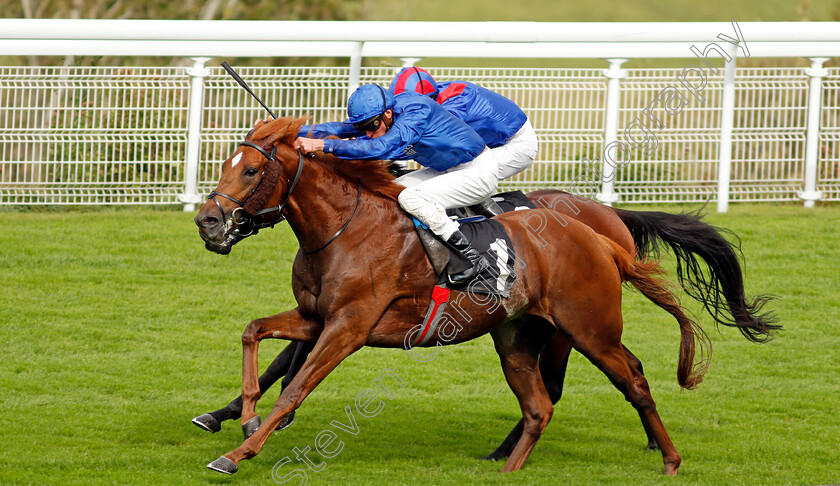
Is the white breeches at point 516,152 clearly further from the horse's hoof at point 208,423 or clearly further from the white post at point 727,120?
the white post at point 727,120

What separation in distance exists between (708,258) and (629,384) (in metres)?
1.31

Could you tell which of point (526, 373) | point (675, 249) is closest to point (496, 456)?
point (526, 373)

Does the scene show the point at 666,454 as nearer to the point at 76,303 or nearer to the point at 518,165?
the point at 518,165

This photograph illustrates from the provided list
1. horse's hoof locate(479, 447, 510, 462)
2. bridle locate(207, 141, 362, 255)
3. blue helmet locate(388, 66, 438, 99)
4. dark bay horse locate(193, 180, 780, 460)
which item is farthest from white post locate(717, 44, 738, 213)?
bridle locate(207, 141, 362, 255)

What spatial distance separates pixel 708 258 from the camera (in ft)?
20.5

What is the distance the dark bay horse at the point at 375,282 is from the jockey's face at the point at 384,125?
0.16m

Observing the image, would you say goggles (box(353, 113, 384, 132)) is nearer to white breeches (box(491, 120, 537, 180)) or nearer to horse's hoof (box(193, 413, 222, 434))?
white breeches (box(491, 120, 537, 180))

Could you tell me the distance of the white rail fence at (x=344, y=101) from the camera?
33.8 feet

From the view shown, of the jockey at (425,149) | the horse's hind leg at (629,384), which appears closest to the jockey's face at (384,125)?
the jockey at (425,149)

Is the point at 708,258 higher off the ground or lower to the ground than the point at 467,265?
higher

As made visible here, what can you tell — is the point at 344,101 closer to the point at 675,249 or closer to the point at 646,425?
the point at 675,249

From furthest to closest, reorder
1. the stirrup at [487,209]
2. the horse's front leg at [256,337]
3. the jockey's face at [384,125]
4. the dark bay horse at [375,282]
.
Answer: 1. the stirrup at [487,209]
2. the jockey's face at [384,125]
3. the horse's front leg at [256,337]
4. the dark bay horse at [375,282]

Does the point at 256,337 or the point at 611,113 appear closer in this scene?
the point at 256,337

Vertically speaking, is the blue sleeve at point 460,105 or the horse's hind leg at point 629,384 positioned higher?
the blue sleeve at point 460,105
